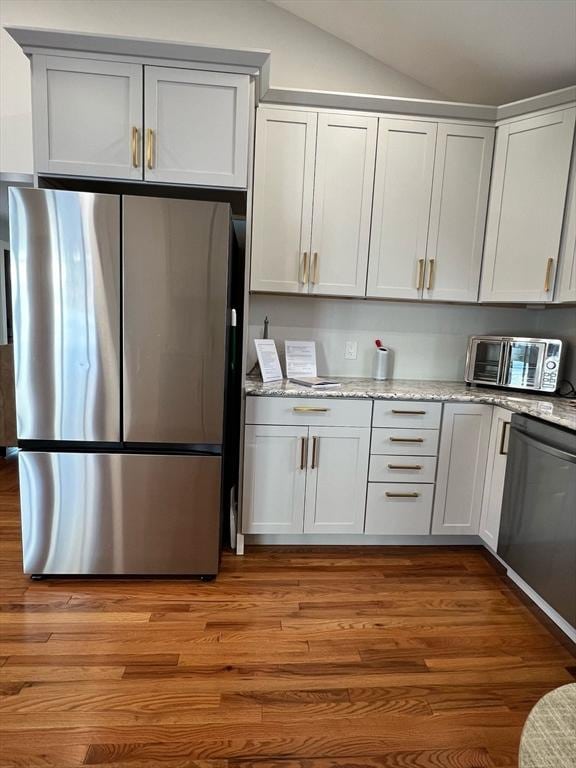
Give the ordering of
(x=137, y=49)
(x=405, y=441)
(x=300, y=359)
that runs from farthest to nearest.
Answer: (x=300, y=359) < (x=405, y=441) < (x=137, y=49)

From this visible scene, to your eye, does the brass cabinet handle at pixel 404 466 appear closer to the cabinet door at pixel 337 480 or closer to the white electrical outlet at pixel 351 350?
the cabinet door at pixel 337 480

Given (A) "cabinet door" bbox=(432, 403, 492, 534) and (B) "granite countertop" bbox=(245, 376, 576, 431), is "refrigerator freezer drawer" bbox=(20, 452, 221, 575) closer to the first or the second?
(B) "granite countertop" bbox=(245, 376, 576, 431)

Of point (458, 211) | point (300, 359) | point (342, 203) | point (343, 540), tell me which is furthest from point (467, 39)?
point (343, 540)

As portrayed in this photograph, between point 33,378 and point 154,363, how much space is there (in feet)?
1.78

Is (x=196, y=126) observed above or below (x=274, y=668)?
above

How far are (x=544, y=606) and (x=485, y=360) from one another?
4.52 feet

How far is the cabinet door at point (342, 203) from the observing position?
7.88 feet

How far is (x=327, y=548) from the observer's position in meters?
2.51

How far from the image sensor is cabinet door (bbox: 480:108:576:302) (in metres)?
2.29

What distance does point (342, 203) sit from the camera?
2467mm

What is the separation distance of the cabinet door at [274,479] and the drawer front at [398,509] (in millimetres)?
411

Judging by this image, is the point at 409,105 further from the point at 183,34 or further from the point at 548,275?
the point at 183,34

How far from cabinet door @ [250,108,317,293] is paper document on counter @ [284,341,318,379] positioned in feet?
1.23

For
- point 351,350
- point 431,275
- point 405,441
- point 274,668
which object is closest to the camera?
point 274,668
